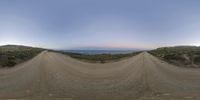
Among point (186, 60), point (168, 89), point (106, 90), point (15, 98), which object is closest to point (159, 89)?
point (168, 89)

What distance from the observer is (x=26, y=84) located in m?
13.4

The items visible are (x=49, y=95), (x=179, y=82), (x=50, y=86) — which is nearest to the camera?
(x=49, y=95)

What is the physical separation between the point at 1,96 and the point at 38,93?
1126mm

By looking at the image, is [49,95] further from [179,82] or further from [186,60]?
[186,60]

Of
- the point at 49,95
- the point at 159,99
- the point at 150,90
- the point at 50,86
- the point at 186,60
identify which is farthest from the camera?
the point at 186,60

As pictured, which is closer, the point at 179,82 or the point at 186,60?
the point at 179,82

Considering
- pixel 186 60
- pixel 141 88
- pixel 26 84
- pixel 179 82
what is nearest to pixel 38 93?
pixel 26 84

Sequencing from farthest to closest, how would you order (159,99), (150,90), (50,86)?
(50,86) → (150,90) → (159,99)

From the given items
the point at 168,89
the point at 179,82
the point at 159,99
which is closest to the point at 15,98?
the point at 159,99

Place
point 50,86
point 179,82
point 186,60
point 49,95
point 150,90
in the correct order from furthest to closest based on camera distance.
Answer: point 186,60 < point 179,82 < point 50,86 < point 150,90 < point 49,95

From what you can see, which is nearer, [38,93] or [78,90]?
[38,93]

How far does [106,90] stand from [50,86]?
2.21 meters

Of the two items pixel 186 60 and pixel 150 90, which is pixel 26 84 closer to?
pixel 150 90

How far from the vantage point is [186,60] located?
25062 mm
